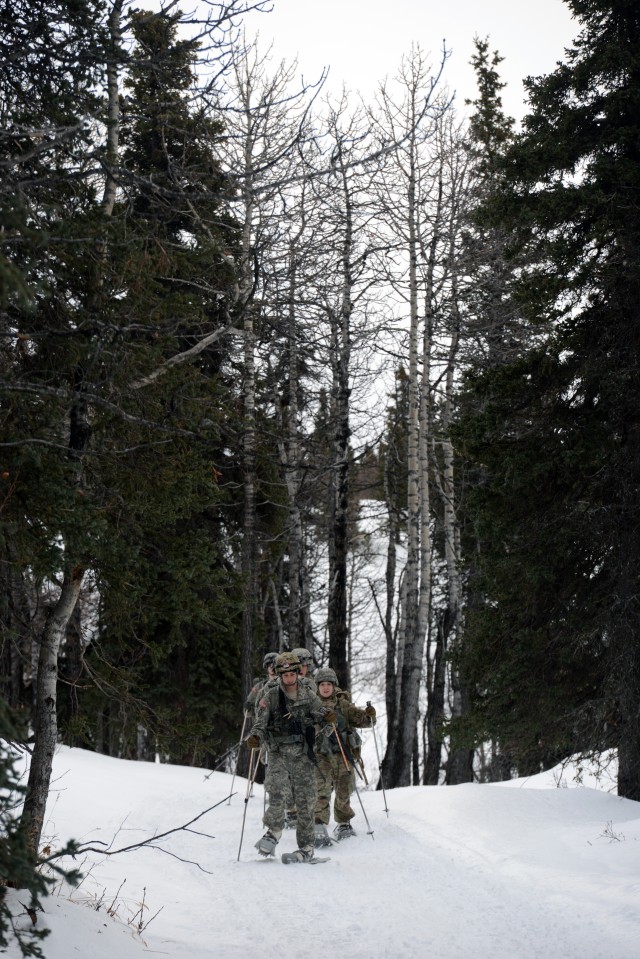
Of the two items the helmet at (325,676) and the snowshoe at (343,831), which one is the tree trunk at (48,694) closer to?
the snowshoe at (343,831)

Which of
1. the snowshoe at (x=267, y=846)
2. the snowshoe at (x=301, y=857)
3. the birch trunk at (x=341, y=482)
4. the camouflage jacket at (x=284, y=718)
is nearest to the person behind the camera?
the snowshoe at (x=301, y=857)

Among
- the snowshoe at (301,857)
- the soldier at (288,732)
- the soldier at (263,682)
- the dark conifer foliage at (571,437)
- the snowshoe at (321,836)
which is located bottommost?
the snowshoe at (301,857)

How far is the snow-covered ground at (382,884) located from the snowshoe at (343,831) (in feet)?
0.55

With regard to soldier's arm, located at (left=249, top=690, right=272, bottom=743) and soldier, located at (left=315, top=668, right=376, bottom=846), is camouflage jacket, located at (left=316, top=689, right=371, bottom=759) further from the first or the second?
soldier's arm, located at (left=249, top=690, right=272, bottom=743)

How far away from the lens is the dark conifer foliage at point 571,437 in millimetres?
10391

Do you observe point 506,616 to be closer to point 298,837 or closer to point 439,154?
point 298,837

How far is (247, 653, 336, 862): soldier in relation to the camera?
979 cm

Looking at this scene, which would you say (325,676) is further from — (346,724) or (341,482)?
(341,482)

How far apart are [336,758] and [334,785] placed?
1.10ft

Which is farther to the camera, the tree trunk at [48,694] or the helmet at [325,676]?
the helmet at [325,676]

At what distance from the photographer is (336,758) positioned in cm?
1106

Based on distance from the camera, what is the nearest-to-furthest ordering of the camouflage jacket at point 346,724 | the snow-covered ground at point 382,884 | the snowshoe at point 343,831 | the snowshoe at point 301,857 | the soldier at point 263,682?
the snow-covered ground at point 382,884 → the snowshoe at point 301,857 → the snowshoe at point 343,831 → the camouflage jacket at point 346,724 → the soldier at point 263,682

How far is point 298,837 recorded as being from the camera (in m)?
9.30

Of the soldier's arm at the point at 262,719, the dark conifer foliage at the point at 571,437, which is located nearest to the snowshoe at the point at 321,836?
the soldier's arm at the point at 262,719
